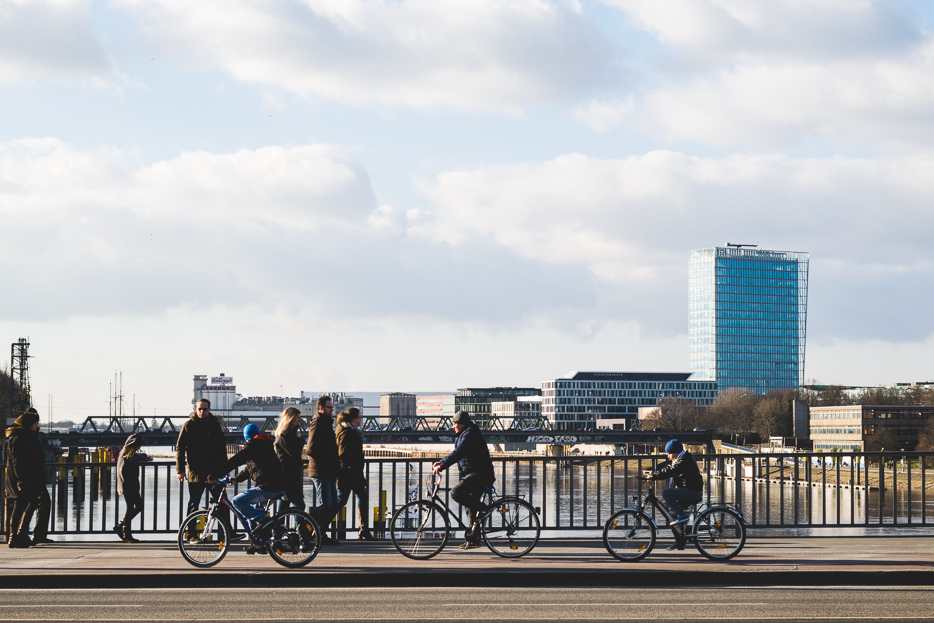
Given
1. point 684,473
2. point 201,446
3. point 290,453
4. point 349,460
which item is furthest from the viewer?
point 349,460

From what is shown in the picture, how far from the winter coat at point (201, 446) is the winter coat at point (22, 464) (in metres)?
2.33

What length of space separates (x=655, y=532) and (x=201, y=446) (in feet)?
21.3

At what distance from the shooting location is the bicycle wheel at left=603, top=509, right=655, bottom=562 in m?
13.8

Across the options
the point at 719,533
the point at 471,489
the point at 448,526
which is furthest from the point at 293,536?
the point at 719,533

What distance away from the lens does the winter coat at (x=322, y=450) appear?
15273 millimetres

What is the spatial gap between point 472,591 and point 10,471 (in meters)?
7.92

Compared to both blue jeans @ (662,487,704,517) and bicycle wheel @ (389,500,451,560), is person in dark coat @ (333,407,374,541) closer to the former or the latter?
bicycle wheel @ (389,500,451,560)

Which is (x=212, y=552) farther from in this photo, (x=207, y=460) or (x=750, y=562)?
(x=750, y=562)

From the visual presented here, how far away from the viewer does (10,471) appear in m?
16.2

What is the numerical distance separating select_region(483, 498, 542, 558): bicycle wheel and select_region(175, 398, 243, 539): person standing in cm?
401

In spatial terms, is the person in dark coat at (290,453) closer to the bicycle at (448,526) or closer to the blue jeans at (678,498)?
the bicycle at (448,526)

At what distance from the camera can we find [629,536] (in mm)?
13875

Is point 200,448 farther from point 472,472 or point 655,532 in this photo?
point 655,532

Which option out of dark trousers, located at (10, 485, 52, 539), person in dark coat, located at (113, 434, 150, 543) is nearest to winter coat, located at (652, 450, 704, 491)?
person in dark coat, located at (113, 434, 150, 543)
